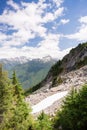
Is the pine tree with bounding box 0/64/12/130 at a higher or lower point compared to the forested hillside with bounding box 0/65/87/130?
higher

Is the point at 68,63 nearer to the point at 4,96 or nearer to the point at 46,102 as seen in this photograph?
the point at 46,102

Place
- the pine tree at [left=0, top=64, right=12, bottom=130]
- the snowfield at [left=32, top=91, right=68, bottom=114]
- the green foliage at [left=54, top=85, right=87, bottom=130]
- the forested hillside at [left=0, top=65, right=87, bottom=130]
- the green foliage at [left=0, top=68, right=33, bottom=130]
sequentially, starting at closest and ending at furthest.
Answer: the green foliage at [left=54, top=85, right=87, bottom=130]
the forested hillside at [left=0, top=65, right=87, bottom=130]
the green foliage at [left=0, top=68, right=33, bottom=130]
the pine tree at [left=0, top=64, right=12, bottom=130]
the snowfield at [left=32, top=91, right=68, bottom=114]

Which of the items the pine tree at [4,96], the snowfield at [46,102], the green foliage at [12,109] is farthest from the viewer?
the snowfield at [46,102]

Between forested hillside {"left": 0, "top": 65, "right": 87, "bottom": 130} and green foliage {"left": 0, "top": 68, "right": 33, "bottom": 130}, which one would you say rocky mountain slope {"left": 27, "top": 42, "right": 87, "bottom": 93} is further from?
forested hillside {"left": 0, "top": 65, "right": 87, "bottom": 130}

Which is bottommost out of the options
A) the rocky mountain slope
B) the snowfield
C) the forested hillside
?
the forested hillside

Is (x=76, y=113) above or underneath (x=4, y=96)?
underneath

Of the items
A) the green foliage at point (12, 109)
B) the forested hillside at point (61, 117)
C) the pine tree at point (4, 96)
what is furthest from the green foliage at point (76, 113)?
the pine tree at point (4, 96)

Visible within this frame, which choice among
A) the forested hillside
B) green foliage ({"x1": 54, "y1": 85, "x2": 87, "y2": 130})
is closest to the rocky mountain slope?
the forested hillside

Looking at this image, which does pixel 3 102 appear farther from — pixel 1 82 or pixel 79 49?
pixel 79 49

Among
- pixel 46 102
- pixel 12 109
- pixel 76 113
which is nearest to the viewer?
pixel 76 113

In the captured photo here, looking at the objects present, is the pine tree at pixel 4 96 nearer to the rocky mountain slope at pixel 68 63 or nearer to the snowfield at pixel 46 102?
the snowfield at pixel 46 102

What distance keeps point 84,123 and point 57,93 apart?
28472 mm

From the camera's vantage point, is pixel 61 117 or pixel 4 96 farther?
pixel 4 96

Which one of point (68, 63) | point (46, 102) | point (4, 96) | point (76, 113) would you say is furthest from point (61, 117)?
point (68, 63)
